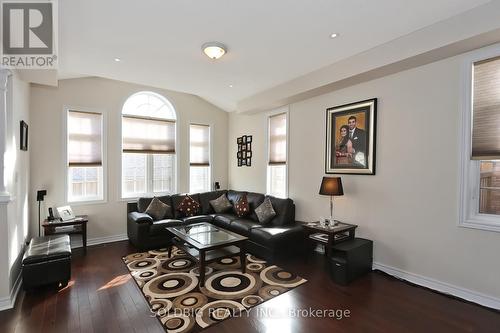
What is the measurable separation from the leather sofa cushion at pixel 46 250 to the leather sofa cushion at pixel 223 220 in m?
2.36

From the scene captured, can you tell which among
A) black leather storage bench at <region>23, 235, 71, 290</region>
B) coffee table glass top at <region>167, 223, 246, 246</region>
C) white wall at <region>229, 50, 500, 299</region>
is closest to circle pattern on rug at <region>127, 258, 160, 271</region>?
coffee table glass top at <region>167, 223, 246, 246</region>

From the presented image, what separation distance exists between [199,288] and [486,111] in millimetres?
3673

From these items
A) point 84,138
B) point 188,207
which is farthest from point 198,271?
point 84,138

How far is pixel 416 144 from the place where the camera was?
3.01 meters

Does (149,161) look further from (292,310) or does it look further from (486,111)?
(486,111)

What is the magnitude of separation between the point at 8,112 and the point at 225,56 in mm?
2607

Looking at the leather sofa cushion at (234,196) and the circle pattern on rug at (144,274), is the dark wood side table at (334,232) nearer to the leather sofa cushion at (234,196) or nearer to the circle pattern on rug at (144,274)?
the leather sofa cushion at (234,196)

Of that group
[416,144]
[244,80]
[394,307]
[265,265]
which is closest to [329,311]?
[394,307]

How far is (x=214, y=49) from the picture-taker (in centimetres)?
296

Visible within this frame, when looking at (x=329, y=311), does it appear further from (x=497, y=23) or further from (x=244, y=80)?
(x=244, y=80)

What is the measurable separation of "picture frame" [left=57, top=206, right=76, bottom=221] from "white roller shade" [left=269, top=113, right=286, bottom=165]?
3722 millimetres

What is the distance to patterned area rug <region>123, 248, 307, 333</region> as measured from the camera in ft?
7.75

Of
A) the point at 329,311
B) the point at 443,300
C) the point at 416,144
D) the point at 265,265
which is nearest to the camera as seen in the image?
the point at 329,311

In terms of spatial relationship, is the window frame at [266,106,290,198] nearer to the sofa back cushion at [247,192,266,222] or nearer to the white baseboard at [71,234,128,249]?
the sofa back cushion at [247,192,266,222]
